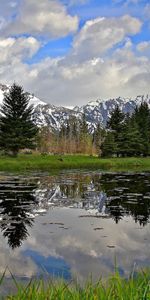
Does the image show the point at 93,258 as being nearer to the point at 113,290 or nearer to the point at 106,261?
the point at 106,261

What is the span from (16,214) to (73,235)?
4.17m

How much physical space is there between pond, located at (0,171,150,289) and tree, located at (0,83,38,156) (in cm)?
3691

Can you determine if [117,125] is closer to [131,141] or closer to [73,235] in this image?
[131,141]

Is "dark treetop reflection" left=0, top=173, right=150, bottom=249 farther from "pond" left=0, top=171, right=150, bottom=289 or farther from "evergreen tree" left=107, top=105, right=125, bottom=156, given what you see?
"evergreen tree" left=107, top=105, right=125, bottom=156

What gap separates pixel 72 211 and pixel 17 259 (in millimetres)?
8433

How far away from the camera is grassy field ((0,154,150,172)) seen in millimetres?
50297

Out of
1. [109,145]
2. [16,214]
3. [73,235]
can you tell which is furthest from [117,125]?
[73,235]

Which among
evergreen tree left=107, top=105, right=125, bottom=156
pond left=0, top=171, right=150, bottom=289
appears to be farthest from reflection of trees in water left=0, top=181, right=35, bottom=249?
evergreen tree left=107, top=105, right=125, bottom=156

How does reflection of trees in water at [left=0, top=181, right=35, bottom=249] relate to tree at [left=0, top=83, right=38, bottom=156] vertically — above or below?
below

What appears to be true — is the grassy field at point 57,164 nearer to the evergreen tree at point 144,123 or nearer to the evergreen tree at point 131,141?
the evergreen tree at point 131,141

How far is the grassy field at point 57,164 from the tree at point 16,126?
6.76 ft

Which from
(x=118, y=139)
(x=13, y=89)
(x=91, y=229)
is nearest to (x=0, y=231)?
(x=91, y=229)

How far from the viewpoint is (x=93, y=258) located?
403 inches

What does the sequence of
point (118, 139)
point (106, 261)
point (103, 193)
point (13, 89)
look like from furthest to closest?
Answer: point (118, 139)
point (13, 89)
point (103, 193)
point (106, 261)
